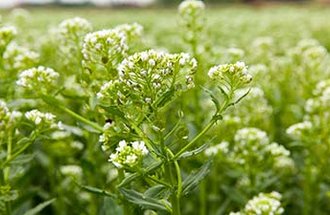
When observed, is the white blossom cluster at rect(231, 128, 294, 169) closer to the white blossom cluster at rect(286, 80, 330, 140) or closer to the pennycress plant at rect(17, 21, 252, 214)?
the white blossom cluster at rect(286, 80, 330, 140)

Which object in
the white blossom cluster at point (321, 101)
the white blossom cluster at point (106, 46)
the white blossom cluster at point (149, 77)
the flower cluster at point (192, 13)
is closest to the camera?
the white blossom cluster at point (149, 77)

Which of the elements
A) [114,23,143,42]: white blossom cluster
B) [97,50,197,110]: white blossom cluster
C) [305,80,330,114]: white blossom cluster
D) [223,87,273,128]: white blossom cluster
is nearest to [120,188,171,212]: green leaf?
[97,50,197,110]: white blossom cluster

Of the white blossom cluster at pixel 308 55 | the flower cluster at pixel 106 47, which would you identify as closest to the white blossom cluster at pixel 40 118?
the flower cluster at pixel 106 47

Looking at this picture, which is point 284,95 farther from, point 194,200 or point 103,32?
point 103,32

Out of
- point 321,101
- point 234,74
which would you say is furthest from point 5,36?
point 321,101

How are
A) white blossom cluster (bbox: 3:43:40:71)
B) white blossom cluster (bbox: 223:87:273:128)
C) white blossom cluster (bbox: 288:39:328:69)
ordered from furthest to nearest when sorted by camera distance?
white blossom cluster (bbox: 288:39:328:69) → white blossom cluster (bbox: 223:87:273:128) → white blossom cluster (bbox: 3:43:40:71)

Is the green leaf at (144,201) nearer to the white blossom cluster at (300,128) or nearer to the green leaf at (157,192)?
the green leaf at (157,192)

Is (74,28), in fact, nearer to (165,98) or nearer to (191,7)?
(191,7)
